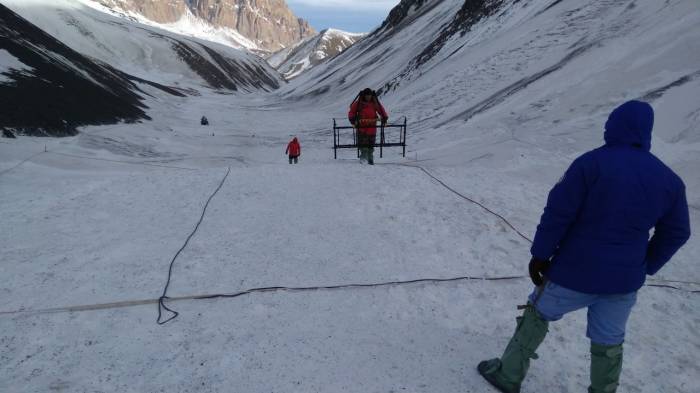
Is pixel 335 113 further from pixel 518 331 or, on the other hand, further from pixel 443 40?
pixel 518 331

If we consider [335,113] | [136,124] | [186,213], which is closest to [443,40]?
[335,113]

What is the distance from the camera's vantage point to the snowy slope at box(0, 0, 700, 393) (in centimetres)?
322

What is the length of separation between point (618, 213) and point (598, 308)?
672 millimetres

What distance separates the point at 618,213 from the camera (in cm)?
235

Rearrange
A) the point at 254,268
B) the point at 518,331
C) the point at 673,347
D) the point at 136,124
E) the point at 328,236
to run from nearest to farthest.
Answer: the point at 518,331 → the point at 673,347 → the point at 254,268 → the point at 328,236 → the point at 136,124

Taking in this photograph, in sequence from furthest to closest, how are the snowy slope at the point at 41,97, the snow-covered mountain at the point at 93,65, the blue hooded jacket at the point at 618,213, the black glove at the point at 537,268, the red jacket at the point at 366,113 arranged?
the snow-covered mountain at the point at 93,65 < the snowy slope at the point at 41,97 < the red jacket at the point at 366,113 < the black glove at the point at 537,268 < the blue hooded jacket at the point at 618,213

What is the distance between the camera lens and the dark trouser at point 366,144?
10906 millimetres

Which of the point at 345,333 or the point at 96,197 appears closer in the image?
the point at 345,333

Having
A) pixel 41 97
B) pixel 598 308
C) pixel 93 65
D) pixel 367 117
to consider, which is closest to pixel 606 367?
pixel 598 308

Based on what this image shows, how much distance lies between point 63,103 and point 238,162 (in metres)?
7.29

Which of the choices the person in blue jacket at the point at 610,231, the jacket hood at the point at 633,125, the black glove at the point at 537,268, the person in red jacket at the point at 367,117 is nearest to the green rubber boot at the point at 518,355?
the person in blue jacket at the point at 610,231

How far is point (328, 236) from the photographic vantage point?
5664mm

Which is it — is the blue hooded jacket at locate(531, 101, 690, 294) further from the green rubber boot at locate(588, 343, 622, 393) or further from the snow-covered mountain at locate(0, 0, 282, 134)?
the snow-covered mountain at locate(0, 0, 282, 134)

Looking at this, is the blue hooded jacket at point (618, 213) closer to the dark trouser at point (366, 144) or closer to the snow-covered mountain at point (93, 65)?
the dark trouser at point (366, 144)
